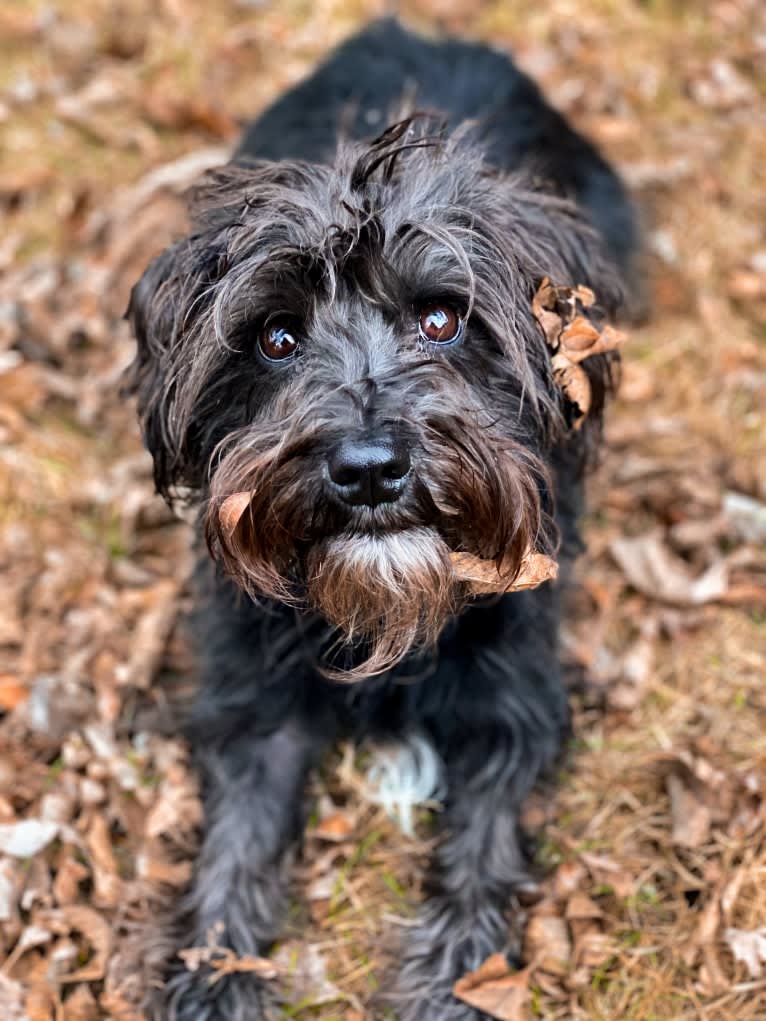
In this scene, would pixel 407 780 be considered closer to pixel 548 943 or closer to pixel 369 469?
pixel 548 943

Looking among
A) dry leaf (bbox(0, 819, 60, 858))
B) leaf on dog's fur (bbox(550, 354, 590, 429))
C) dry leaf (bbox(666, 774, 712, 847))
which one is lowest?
dry leaf (bbox(0, 819, 60, 858))

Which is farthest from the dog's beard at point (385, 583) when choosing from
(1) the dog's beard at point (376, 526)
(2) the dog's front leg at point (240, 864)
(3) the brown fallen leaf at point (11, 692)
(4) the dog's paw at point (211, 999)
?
(3) the brown fallen leaf at point (11, 692)

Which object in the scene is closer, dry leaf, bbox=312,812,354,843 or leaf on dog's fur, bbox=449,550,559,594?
leaf on dog's fur, bbox=449,550,559,594

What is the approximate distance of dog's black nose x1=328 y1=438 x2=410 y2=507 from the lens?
2.37 meters

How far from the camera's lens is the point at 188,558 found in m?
4.12

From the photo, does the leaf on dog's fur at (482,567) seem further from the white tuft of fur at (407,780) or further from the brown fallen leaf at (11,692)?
the brown fallen leaf at (11,692)

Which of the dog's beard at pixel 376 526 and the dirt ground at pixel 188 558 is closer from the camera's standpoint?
the dog's beard at pixel 376 526

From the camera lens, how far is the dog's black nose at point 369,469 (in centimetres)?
237

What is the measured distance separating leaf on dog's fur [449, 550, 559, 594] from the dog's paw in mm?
1285

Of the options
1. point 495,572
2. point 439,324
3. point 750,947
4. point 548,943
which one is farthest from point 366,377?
point 750,947

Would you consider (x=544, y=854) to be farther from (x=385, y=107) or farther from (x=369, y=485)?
(x=385, y=107)

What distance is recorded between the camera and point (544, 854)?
11.2ft

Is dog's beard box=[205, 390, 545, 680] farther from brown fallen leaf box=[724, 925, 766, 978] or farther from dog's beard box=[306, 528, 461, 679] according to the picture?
brown fallen leaf box=[724, 925, 766, 978]

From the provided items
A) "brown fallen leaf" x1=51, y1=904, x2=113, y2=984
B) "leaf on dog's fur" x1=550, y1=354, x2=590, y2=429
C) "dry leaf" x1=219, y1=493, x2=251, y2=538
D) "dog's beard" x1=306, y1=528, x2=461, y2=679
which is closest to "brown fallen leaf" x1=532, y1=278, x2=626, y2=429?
"leaf on dog's fur" x1=550, y1=354, x2=590, y2=429
